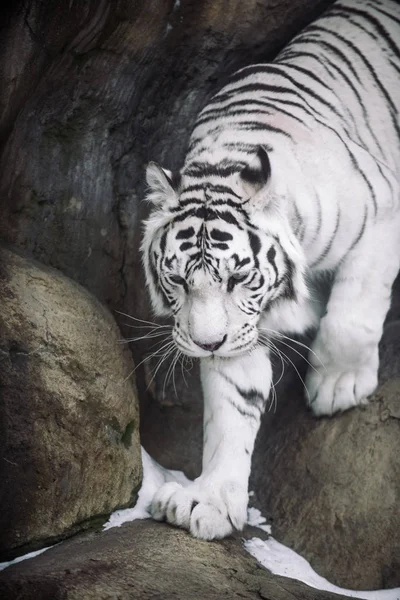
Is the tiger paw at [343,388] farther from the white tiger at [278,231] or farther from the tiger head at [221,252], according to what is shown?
the tiger head at [221,252]

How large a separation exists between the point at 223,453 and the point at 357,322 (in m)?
0.71

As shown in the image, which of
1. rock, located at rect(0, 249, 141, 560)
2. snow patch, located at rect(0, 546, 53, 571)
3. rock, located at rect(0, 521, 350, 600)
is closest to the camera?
rock, located at rect(0, 521, 350, 600)

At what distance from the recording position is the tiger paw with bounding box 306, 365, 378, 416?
324 cm

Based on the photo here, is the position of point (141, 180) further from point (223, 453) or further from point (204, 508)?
point (204, 508)

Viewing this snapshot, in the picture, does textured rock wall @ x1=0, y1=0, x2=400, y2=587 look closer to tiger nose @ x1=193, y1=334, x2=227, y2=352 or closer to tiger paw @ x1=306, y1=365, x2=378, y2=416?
tiger paw @ x1=306, y1=365, x2=378, y2=416

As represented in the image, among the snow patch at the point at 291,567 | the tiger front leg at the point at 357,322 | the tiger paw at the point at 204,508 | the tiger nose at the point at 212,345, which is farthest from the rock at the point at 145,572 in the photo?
the tiger front leg at the point at 357,322

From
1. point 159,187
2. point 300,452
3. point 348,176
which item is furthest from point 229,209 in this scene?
point 300,452

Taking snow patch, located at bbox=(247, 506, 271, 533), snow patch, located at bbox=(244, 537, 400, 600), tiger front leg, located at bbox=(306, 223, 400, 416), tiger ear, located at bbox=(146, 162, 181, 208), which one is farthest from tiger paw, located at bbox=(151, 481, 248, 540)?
tiger ear, located at bbox=(146, 162, 181, 208)

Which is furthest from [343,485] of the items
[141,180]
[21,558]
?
[141,180]

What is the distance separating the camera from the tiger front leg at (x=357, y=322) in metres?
3.14

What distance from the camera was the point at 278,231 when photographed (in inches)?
114

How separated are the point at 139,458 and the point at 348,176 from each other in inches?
52.8

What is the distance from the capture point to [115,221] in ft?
11.8

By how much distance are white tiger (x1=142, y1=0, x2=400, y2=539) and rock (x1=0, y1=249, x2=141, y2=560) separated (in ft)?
0.78
